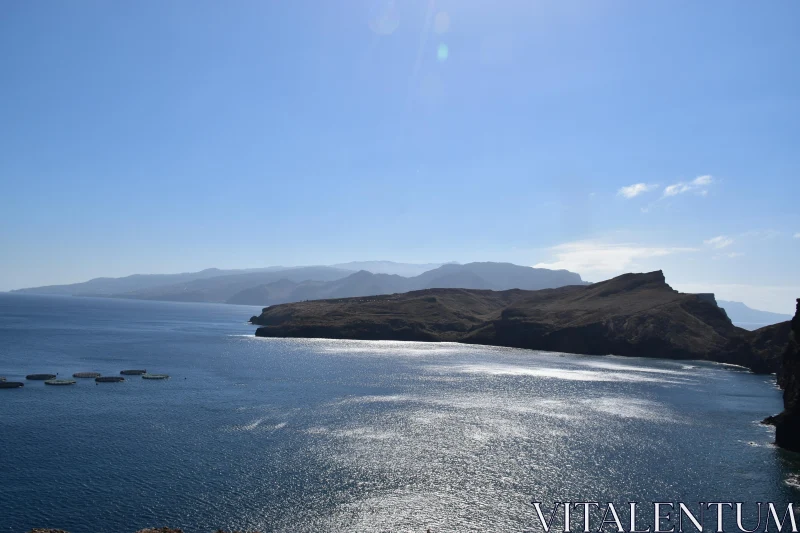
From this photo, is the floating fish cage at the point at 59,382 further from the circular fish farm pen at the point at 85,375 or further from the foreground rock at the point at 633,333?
the foreground rock at the point at 633,333

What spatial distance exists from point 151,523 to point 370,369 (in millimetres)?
79800

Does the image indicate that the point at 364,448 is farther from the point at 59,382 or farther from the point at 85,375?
the point at 85,375

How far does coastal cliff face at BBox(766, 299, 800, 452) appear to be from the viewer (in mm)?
58844

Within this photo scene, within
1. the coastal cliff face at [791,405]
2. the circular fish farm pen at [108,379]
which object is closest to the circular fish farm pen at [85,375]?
the circular fish farm pen at [108,379]

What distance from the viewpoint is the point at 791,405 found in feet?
204

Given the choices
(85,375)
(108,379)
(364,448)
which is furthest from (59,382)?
(364,448)

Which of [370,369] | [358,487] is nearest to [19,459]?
[358,487]

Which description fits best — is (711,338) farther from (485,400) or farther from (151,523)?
(151,523)

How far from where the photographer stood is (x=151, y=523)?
3719cm

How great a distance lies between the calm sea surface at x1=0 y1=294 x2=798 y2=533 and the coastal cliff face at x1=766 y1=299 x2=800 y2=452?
2254 millimetres

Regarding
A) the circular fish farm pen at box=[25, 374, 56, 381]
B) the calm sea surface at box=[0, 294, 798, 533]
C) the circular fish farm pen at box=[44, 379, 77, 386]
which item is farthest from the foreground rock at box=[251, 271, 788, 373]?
the circular fish farm pen at box=[44, 379, 77, 386]

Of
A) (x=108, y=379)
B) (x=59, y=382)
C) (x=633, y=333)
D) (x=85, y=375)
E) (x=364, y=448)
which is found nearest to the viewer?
(x=364, y=448)

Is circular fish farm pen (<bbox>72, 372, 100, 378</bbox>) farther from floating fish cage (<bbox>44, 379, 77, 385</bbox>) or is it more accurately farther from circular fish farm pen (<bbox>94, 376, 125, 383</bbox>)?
floating fish cage (<bbox>44, 379, 77, 385</bbox>)

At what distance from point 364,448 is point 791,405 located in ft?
168
